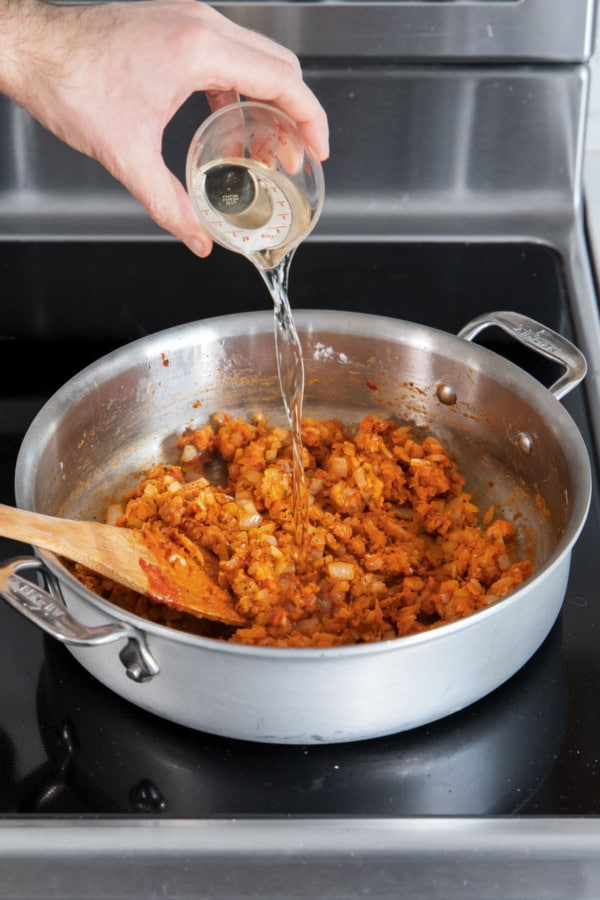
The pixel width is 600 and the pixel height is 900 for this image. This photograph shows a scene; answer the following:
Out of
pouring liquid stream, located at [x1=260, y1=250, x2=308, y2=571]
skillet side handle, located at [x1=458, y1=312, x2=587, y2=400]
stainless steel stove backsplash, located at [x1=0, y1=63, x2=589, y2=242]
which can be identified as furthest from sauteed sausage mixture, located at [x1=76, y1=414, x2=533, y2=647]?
stainless steel stove backsplash, located at [x1=0, y1=63, x2=589, y2=242]

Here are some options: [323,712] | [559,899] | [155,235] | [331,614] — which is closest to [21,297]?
[155,235]

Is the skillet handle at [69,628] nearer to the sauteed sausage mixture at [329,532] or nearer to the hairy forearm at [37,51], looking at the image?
the sauteed sausage mixture at [329,532]

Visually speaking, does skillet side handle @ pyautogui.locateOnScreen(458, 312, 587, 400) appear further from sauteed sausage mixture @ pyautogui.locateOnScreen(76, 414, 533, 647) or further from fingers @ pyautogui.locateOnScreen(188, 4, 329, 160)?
fingers @ pyautogui.locateOnScreen(188, 4, 329, 160)

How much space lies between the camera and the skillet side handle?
1272mm

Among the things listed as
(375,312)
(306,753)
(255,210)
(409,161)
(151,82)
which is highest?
(151,82)

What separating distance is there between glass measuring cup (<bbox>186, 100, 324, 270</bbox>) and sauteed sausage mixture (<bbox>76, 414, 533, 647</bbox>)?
12.4 inches

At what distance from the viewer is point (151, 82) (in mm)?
1081

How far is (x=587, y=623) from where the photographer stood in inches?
45.6

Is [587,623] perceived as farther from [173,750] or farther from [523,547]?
[173,750]

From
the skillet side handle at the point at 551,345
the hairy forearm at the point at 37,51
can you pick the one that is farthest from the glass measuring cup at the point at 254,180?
the skillet side handle at the point at 551,345

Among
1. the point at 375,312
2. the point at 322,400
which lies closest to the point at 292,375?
the point at 322,400

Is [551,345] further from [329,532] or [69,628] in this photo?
[69,628]

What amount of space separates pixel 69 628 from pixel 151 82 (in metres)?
0.53

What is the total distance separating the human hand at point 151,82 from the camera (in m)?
1.08
